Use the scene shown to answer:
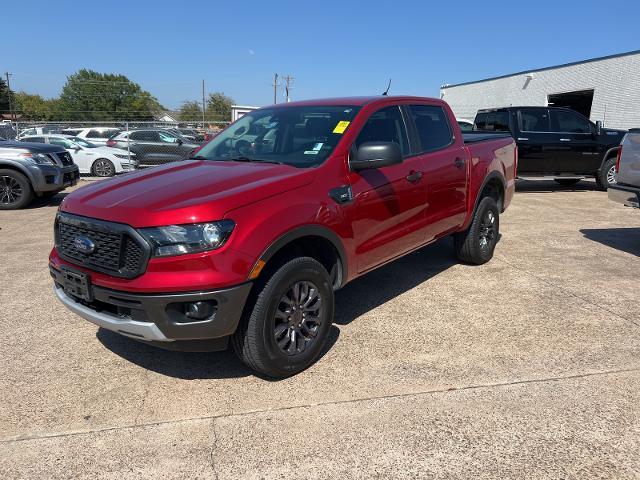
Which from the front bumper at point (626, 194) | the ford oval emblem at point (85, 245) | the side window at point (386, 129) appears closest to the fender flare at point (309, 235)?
the side window at point (386, 129)

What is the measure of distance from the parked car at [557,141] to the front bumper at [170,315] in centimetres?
1014

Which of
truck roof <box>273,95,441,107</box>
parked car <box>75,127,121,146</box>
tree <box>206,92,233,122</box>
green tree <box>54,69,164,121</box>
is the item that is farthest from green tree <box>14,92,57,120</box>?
truck roof <box>273,95,441,107</box>

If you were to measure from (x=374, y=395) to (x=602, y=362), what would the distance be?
1.71 metres

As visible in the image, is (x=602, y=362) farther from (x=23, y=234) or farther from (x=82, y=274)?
(x=23, y=234)

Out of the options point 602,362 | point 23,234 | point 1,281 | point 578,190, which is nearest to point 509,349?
point 602,362

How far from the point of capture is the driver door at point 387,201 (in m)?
3.77

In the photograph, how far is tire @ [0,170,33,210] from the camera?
951 centimetres

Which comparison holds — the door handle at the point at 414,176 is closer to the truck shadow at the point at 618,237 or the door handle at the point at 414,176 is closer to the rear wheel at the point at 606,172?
the truck shadow at the point at 618,237

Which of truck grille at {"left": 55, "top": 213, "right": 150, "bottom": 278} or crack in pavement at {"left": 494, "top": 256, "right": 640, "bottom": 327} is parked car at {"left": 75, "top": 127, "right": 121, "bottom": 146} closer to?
crack in pavement at {"left": 494, "top": 256, "right": 640, "bottom": 327}

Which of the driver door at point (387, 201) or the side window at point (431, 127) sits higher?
the side window at point (431, 127)

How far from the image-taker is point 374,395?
3.17m

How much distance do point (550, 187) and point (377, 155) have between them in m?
11.8

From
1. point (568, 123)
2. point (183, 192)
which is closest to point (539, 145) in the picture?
point (568, 123)

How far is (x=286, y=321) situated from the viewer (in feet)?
10.7
